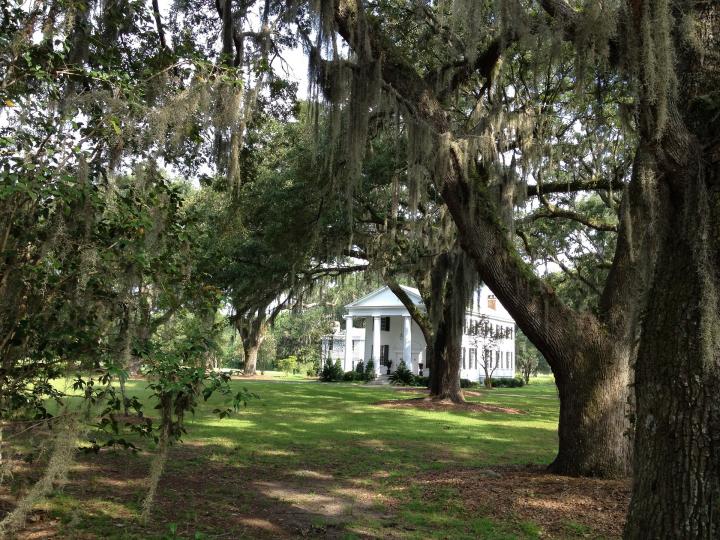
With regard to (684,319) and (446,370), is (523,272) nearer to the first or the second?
(684,319)

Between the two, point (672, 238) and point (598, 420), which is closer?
point (672, 238)

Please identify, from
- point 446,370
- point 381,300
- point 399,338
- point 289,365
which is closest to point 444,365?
point 446,370

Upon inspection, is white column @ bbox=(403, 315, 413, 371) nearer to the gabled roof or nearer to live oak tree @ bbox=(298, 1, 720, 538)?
the gabled roof

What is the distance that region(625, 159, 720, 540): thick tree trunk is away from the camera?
326 centimetres

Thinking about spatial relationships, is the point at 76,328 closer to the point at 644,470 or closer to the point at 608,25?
the point at 644,470

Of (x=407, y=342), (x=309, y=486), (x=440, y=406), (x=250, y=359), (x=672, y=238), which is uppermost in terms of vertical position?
(x=672, y=238)

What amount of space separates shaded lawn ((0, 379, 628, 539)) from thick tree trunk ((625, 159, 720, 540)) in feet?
5.65

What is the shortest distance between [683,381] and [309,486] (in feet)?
14.3

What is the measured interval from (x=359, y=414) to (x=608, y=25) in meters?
11.6

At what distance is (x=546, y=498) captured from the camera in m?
5.96

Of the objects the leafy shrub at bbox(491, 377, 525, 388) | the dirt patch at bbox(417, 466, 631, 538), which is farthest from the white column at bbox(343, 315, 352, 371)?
the dirt patch at bbox(417, 466, 631, 538)

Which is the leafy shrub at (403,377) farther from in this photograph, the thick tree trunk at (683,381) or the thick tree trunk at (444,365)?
the thick tree trunk at (683,381)

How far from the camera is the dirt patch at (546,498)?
203 inches

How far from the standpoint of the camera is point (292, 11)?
725 centimetres
